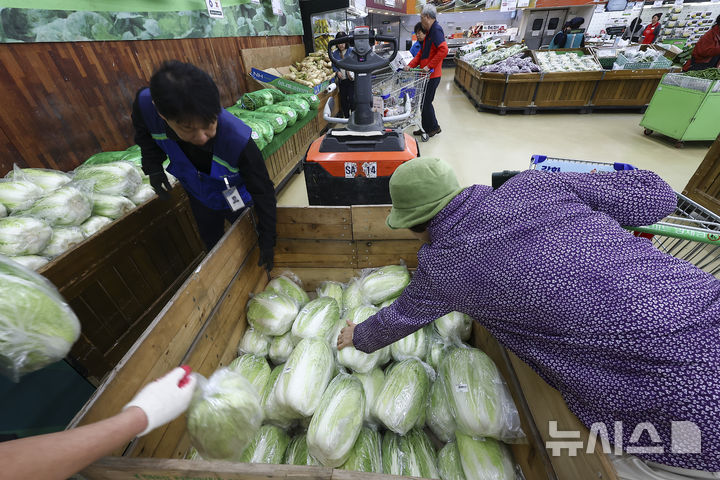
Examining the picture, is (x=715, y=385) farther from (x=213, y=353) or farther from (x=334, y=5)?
(x=334, y=5)

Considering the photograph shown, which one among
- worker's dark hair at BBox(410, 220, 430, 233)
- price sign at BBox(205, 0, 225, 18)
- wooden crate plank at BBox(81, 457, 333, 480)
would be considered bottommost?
wooden crate plank at BBox(81, 457, 333, 480)

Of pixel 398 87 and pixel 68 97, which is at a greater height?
pixel 68 97

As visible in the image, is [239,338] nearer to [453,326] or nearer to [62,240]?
[62,240]

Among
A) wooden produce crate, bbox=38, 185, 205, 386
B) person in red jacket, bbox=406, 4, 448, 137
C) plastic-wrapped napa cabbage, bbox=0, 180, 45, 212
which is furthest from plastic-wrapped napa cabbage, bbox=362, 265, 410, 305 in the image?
person in red jacket, bbox=406, 4, 448, 137

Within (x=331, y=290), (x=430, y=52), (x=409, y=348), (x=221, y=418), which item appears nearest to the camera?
(x=221, y=418)

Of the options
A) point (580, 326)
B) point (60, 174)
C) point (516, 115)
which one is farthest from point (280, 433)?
point (516, 115)

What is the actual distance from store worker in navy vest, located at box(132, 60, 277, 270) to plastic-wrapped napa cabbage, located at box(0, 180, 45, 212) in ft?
1.90

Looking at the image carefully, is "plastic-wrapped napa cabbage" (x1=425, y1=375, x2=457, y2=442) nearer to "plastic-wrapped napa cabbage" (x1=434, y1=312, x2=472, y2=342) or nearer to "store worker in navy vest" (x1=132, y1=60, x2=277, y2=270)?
"plastic-wrapped napa cabbage" (x1=434, y1=312, x2=472, y2=342)

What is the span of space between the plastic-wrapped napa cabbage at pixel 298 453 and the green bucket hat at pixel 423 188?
109 cm

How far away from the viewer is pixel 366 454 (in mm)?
1276

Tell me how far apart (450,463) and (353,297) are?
1000mm

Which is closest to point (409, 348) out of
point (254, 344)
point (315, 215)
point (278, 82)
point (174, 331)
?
point (254, 344)

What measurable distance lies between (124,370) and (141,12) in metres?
3.54

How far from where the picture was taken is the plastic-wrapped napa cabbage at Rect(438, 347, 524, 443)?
123 centimetres
